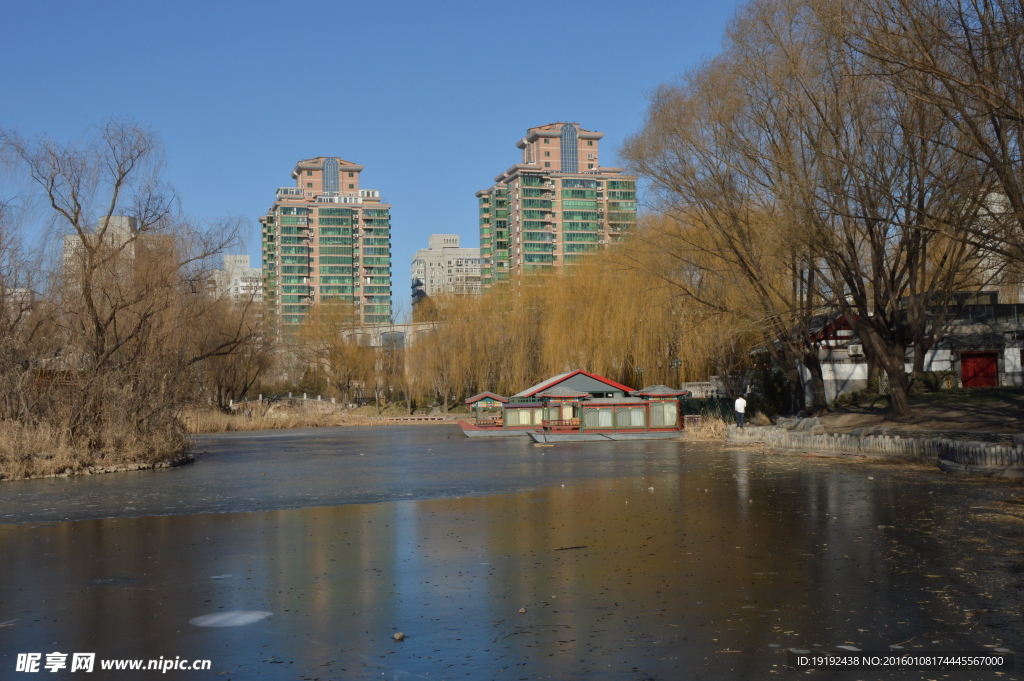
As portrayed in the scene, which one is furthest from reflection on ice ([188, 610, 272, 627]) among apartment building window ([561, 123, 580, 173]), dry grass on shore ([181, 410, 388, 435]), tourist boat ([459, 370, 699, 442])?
apartment building window ([561, 123, 580, 173])

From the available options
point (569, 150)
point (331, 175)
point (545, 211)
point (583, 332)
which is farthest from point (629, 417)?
point (331, 175)

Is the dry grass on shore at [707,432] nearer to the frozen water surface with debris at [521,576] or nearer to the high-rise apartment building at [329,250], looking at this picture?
the frozen water surface with debris at [521,576]

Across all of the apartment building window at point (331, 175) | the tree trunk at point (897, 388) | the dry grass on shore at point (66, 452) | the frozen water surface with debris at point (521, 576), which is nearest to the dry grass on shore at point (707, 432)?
the tree trunk at point (897, 388)

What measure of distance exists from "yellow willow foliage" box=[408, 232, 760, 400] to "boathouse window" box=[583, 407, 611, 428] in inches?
214

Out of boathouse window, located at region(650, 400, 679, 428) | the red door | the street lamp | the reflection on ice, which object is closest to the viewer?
the reflection on ice

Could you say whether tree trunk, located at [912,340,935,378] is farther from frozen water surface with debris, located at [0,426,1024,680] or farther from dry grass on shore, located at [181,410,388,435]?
dry grass on shore, located at [181,410,388,435]

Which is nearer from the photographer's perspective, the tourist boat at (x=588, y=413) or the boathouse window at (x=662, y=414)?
the tourist boat at (x=588, y=413)

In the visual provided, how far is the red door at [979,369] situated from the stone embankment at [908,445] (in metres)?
12.9

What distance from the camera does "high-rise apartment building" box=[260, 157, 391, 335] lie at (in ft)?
548

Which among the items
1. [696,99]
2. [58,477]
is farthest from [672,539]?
[696,99]

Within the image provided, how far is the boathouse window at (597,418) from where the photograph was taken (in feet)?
126

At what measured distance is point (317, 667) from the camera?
674 centimetres

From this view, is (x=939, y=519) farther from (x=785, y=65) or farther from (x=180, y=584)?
(x=785, y=65)

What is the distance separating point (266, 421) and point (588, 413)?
25.6 m
